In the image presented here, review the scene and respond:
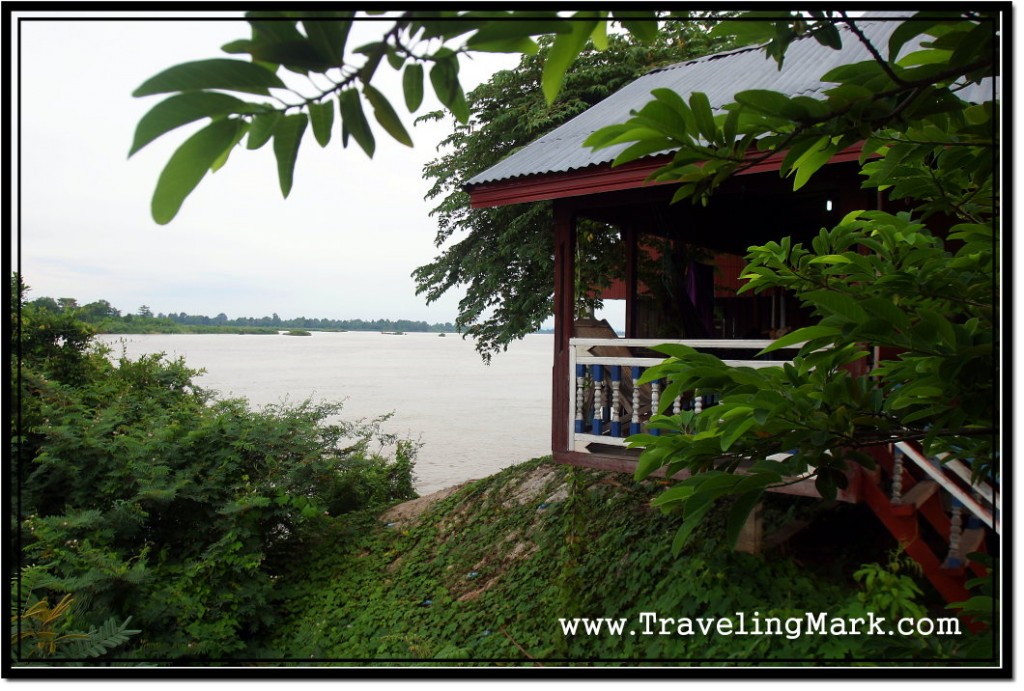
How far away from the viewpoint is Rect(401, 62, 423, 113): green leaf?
832 mm

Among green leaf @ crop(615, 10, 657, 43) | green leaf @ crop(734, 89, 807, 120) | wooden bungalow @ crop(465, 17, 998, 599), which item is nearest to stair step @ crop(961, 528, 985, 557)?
wooden bungalow @ crop(465, 17, 998, 599)

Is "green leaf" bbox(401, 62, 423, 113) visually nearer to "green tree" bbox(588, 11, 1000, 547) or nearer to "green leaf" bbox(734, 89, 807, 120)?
"green tree" bbox(588, 11, 1000, 547)

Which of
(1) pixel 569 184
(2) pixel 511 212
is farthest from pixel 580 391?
(2) pixel 511 212

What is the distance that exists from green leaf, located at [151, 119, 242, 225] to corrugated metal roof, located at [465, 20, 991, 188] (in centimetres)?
270

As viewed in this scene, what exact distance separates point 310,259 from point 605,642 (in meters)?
2.30

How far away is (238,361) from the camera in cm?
650

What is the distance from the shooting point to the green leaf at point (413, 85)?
0.83 m

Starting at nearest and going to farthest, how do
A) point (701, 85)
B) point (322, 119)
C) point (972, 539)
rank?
point (322, 119), point (972, 539), point (701, 85)

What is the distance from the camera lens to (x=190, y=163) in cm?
66

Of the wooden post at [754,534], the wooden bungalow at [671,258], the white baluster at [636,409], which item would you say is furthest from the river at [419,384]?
the wooden post at [754,534]

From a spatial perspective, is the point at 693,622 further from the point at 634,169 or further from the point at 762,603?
the point at 634,169

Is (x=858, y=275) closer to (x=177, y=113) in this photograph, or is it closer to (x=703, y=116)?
(x=703, y=116)

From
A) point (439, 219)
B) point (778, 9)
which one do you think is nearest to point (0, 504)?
point (778, 9)

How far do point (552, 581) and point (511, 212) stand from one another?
16.3 ft
